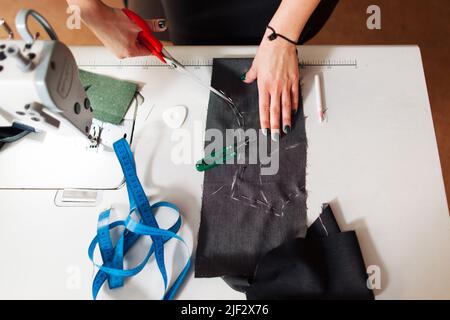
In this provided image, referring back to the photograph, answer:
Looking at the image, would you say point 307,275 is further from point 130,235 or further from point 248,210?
point 130,235

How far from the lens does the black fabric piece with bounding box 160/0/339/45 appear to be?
1075mm

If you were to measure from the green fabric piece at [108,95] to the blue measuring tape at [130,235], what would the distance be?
0.14 metres

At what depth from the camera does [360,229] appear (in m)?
0.79

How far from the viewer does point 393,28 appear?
1846 millimetres

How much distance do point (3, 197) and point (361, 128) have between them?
89 centimetres

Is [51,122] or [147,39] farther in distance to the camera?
[147,39]

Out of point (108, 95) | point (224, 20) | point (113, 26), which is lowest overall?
point (108, 95)

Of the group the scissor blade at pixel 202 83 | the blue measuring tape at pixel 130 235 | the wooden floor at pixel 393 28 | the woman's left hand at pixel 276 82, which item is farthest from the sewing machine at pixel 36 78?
the wooden floor at pixel 393 28

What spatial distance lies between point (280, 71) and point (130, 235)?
549 millimetres

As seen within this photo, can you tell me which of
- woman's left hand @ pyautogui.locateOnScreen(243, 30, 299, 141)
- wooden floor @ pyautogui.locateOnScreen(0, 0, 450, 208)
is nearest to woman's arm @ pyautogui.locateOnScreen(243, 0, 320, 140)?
woman's left hand @ pyautogui.locateOnScreen(243, 30, 299, 141)

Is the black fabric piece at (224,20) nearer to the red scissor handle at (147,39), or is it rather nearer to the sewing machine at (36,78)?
the red scissor handle at (147,39)

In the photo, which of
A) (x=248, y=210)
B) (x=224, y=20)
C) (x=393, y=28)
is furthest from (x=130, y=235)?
(x=393, y=28)

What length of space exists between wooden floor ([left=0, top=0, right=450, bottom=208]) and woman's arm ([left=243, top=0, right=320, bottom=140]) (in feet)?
3.21
